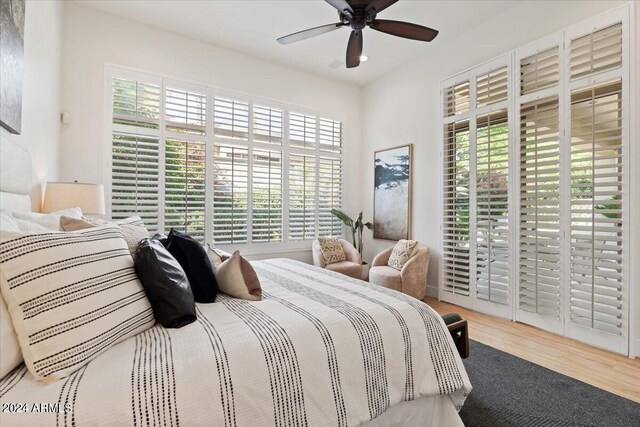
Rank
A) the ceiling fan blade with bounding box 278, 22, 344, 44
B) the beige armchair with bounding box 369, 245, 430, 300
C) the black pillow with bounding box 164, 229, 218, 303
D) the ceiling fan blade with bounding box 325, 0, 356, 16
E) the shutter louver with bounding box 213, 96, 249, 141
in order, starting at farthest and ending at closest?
1. the shutter louver with bounding box 213, 96, 249, 141
2. the beige armchair with bounding box 369, 245, 430, 300
3. the ceiling fan blade with bounding box 278, 22, 344, 44
4. the ceiling fan blade with bounding box 325, 0, 356, 16
5. the black pillow with bounding box 164, 229, 218, 303

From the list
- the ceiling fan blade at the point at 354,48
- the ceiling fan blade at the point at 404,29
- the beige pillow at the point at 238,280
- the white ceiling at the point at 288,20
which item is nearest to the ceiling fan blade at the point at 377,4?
the ceiling fan blade at the point at 404,29

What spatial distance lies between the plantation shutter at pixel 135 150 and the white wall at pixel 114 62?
5.7 inches

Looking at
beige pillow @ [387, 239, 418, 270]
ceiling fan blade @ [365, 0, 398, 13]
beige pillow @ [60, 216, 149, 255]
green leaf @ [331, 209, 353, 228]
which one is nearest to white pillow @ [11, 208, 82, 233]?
beige pillow @ [60, 216, 149, 255]

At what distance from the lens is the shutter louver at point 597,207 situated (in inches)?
101

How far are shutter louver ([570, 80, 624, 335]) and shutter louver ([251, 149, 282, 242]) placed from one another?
3337mm

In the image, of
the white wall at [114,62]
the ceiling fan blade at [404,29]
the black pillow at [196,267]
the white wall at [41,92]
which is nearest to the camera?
the black pillow at [196,267]

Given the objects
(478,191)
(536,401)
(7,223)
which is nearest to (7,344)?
(7,223)

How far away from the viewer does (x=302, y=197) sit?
15.6 ft

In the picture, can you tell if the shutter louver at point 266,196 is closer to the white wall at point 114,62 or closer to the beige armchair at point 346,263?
the beige armchair at point 346,263

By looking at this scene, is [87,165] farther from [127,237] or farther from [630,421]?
[630,421]

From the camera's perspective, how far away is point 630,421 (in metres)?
1.73

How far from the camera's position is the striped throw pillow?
35.4 inches

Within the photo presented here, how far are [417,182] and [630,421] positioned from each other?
309 cm

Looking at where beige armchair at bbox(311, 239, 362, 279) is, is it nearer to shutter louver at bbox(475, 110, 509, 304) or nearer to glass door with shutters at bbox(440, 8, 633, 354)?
Result: glass door with shutters at bbox(440, 8, 633, 354)
